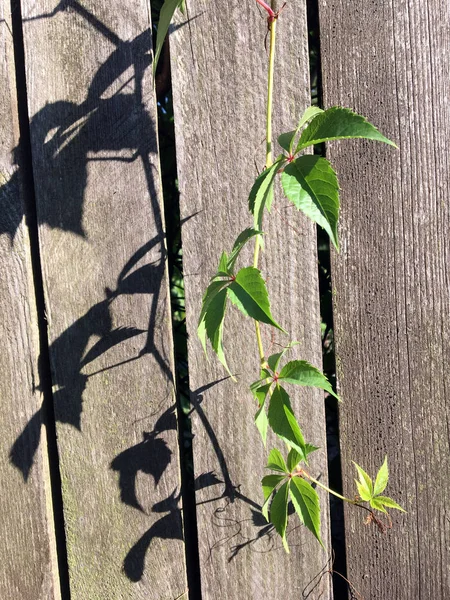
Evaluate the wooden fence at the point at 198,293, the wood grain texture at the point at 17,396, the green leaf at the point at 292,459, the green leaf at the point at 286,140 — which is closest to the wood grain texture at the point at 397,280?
the wooden fence at the point at 198,293

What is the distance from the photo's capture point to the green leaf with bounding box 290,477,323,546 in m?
0.95

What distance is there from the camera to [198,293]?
107 cm

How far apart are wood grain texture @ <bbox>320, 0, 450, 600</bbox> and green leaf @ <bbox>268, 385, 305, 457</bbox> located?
9.8 inches

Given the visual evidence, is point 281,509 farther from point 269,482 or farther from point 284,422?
point 284,422

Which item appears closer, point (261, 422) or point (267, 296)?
point (267, 296)

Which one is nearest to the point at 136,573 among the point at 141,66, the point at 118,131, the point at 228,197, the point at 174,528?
the point at 174,528

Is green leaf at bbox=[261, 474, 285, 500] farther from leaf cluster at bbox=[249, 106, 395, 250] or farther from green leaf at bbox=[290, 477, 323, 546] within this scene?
leaf cluster at bbox=[249, 106, 395, 250]

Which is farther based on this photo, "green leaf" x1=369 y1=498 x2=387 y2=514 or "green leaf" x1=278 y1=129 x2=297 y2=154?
"green leaf" x1=369 y1=498 x2=387 y2=514

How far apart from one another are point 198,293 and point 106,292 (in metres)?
0.18

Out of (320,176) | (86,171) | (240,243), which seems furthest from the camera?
(86,171)

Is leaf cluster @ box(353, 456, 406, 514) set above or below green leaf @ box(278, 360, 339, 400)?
below

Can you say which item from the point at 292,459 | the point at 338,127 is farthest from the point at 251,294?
the point at 292,459

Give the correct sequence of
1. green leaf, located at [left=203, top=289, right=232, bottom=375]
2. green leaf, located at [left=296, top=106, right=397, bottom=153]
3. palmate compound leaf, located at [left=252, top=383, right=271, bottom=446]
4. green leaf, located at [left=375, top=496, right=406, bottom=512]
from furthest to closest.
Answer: green leaf, located at [left=375, top=496, right=406, bottom=512]
palmate compound leaf, located at [left=252, top=383, right=271, bottom=446]
green leaf, located at [left=203, top=289, right=232, bottom=375]
green leaf, located at [left=296, top=106, right=397, bottom=153]

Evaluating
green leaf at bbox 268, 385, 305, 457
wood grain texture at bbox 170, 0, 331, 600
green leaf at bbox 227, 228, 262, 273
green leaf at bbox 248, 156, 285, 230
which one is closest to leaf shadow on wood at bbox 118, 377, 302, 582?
wood grain texture at bbox 170, 0, 331, 600
